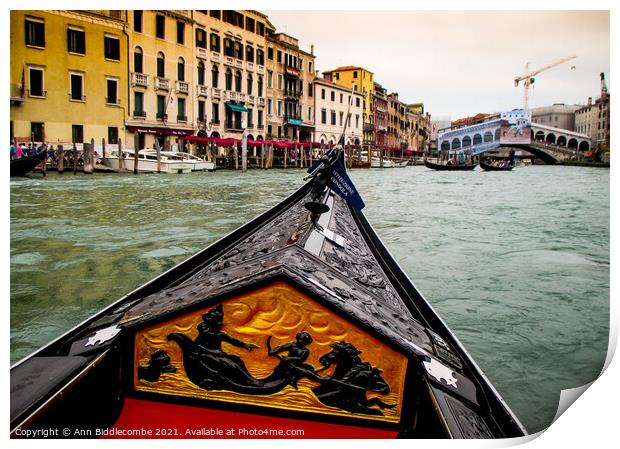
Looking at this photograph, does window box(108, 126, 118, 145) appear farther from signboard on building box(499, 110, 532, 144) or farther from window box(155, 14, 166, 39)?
signboard on building box(499, 110, 532, 144)

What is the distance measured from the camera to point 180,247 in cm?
264

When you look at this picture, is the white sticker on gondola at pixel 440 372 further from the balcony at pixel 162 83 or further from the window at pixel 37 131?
the balcony at pixel 162 83

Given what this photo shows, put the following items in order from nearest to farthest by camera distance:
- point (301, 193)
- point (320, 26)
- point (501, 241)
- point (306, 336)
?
point (306, 336) → point (320, 26) → point (301, 193) → point (501, 241)

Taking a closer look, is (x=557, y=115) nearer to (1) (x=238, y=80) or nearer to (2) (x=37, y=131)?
(1) (x=238, y=80)

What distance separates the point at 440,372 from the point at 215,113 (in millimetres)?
Answer: 1968

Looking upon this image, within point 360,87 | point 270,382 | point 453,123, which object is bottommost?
point 270,382

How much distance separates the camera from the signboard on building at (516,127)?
1946mm

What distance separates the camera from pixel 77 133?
182cm

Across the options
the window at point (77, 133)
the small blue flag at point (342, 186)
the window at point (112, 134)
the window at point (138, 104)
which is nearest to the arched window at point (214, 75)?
the window at point (138, 104)

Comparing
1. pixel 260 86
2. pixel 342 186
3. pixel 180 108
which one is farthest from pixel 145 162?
pixel 342 186

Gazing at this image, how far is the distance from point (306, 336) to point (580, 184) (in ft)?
5.68

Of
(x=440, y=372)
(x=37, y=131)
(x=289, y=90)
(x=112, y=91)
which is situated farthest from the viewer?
(x=289, y=90)

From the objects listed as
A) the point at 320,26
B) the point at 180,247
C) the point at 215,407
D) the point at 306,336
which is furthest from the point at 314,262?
the point at 180,247
